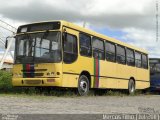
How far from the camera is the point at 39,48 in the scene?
645 inches

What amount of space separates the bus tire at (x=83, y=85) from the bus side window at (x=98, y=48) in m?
1.38

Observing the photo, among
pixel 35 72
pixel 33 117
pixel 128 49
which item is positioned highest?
pixel 128 49

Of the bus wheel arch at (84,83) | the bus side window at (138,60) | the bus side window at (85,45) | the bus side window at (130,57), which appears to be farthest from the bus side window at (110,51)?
the bus side window at (138,60)

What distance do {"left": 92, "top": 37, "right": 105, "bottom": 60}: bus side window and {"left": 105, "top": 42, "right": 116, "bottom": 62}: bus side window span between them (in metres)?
0.57

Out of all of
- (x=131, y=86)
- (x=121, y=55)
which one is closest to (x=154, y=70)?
(x=131, y=86)

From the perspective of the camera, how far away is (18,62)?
55.5ft

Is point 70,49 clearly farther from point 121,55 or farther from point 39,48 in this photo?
point 121,55

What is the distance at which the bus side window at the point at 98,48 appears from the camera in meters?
18.8

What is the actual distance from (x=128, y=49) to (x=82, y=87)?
6574 mm

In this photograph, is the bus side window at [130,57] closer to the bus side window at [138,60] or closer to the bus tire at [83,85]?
the bus side window at [138,60]

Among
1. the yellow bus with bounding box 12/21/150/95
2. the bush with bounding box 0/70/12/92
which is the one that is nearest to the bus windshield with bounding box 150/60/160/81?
the yellow bus with bounding box 12/21/150/95

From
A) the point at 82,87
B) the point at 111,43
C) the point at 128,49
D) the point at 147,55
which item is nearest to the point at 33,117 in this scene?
the point at 82,87

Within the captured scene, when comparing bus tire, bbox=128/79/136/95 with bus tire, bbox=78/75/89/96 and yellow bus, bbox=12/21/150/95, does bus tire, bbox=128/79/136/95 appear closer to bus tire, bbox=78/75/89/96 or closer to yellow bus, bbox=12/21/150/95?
yellow bus, bbox=12/21/150/95

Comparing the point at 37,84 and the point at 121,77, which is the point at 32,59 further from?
the point at 121,77
